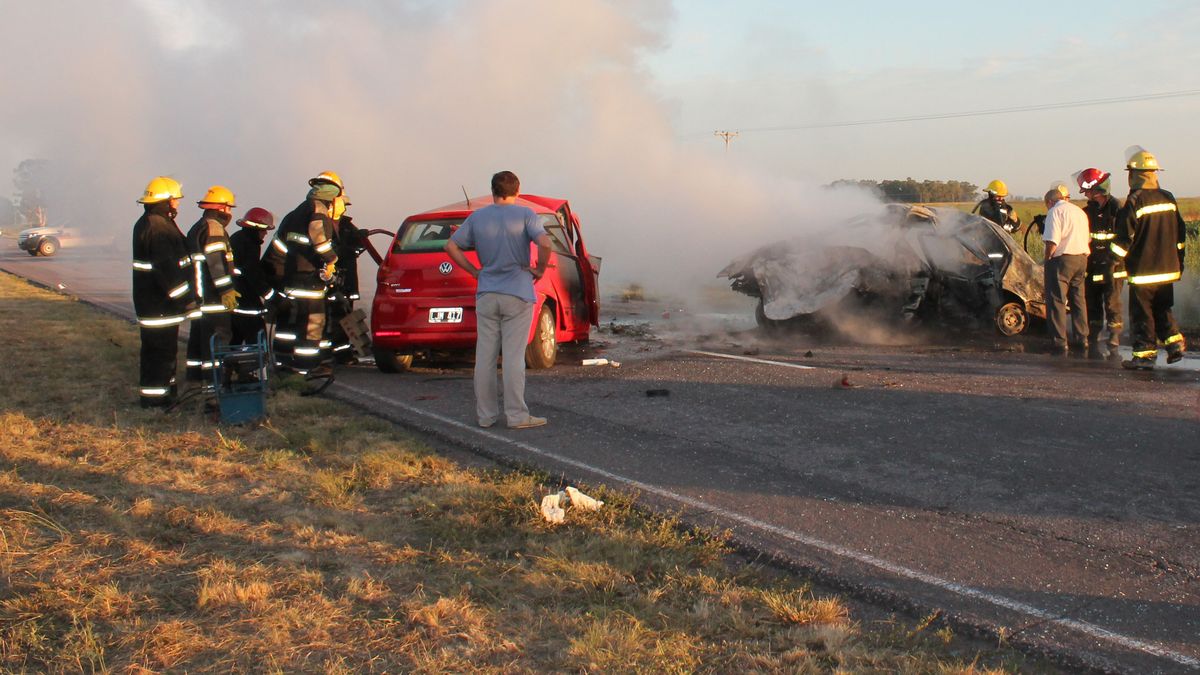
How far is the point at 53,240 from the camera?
4094cm

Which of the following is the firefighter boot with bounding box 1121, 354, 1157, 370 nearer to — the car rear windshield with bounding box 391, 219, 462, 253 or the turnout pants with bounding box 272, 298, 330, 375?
the car rear windshield with bounding box 391, 219, 462, 253

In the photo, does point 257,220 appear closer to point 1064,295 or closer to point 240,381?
point 240,381

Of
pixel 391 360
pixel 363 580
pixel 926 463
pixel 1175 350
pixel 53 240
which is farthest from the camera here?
pixel 53 240

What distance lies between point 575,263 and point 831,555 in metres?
6.67

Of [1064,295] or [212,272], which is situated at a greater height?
[212,272]

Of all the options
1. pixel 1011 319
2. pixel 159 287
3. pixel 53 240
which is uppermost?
pixel 53 240

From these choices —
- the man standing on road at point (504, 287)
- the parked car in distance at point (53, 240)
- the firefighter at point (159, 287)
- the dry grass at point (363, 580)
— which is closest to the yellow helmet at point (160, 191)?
the firefighter at point (159, 287)

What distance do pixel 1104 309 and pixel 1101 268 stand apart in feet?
1.39

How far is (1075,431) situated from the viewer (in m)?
6.29

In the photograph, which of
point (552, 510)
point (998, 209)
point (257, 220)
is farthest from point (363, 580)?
point (998, 209)

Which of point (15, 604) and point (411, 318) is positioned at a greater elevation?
point (411, 318)

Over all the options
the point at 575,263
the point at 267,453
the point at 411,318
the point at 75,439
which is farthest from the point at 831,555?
the point at 575,263

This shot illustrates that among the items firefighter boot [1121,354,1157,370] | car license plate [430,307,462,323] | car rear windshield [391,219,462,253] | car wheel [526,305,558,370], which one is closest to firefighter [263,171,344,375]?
car rear windshield [391,219,462,253]

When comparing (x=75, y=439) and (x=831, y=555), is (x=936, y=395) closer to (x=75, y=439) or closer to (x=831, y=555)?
(x=831, y=555)
